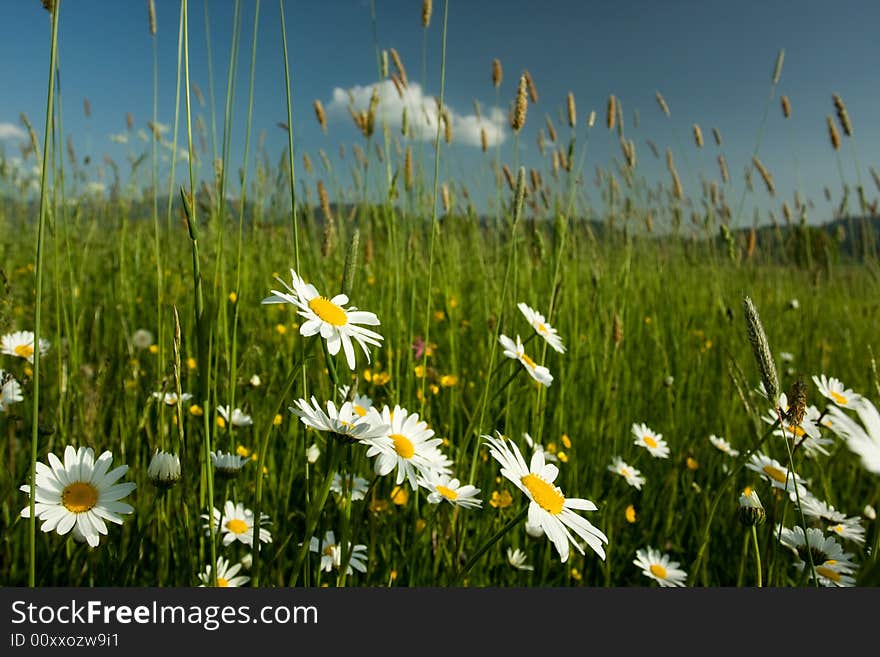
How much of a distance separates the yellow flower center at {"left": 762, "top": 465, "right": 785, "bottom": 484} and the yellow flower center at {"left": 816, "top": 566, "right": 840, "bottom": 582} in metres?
0.13

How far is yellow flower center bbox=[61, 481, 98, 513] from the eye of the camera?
0.53m

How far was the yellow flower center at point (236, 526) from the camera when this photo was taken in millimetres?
760

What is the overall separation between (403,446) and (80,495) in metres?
0.33

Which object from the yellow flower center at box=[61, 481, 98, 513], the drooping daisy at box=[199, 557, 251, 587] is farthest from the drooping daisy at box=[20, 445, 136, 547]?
the drooping daisy at box=[199, 557, 251, 587]

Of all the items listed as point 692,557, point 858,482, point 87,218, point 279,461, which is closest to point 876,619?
point 692,557

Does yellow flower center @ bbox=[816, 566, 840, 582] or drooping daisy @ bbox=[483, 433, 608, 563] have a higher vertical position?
drooping daisy @ bbox=[483, 433, 608, 563]

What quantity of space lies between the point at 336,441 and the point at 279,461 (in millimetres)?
619

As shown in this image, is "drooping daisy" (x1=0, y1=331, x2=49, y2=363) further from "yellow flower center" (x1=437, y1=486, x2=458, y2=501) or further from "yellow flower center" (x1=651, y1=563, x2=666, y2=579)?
"yellow flower center" (x1=651, y1=563, x2=666, y2=579)

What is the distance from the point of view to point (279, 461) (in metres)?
1.06

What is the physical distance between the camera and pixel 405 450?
0.58m

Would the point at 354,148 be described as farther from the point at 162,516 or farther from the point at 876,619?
the point at 876,619

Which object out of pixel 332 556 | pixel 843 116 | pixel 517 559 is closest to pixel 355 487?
pixel 332 556

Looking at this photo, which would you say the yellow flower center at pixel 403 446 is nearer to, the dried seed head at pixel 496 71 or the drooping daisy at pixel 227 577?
the drooping daisy at pixel 227 577

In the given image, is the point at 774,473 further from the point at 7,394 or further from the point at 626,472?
the point at 7,394
